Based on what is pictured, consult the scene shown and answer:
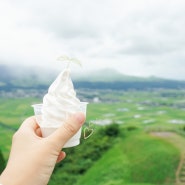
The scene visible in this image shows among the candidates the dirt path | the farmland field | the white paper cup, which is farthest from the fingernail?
the dirt path

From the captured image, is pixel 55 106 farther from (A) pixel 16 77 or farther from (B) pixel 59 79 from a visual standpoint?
(A) pixel 16 77

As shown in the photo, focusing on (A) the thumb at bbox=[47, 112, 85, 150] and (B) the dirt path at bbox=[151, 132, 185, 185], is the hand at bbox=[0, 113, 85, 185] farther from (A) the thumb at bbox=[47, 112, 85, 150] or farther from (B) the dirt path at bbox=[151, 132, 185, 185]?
(B) the dirt path at bbox=[151, 132, 185, 185]

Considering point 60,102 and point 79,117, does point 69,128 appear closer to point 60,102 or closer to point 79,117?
point 79,117

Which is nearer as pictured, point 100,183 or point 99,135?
point 100,183

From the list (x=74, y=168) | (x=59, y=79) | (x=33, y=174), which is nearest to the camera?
(x=33, y=174)

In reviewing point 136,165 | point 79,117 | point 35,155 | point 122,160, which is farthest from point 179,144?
point 35,155

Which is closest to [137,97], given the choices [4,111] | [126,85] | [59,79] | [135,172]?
[126,85]

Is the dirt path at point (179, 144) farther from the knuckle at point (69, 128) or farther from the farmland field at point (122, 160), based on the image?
the knuckle at point (69, 128)
